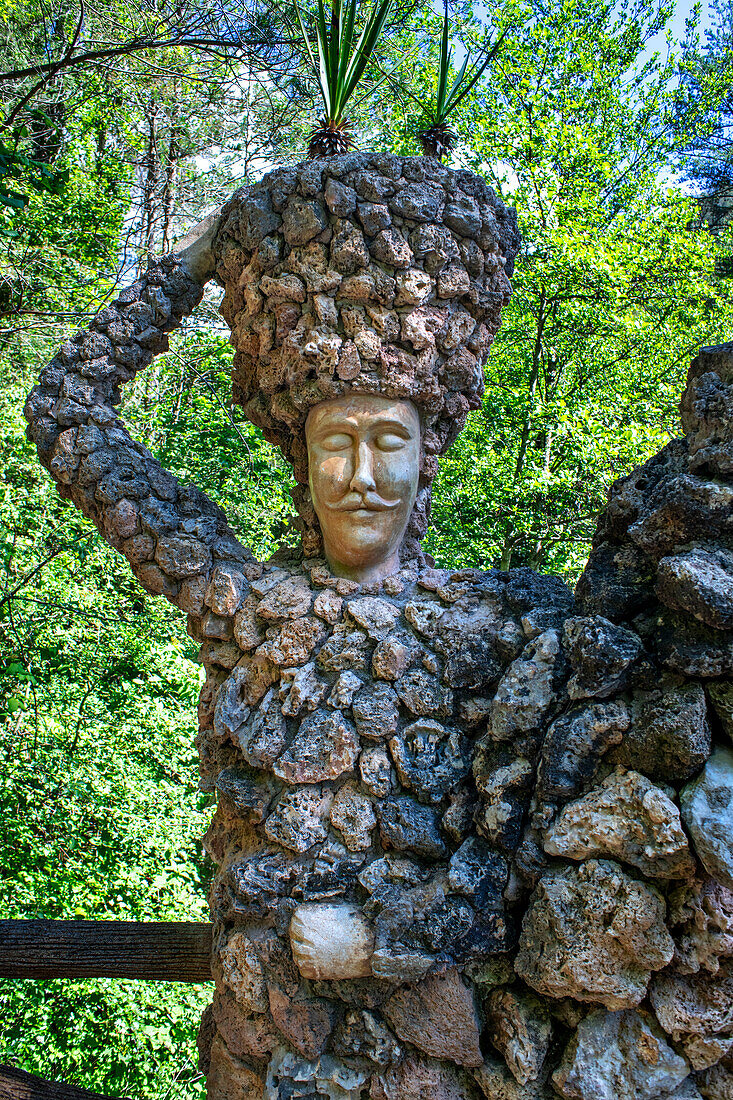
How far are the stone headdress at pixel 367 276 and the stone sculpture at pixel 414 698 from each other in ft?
0.03

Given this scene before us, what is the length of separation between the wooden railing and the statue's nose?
182 centimetres

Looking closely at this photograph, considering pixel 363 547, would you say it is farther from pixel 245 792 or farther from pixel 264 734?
pixel 245 792

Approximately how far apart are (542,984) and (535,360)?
19.8ft

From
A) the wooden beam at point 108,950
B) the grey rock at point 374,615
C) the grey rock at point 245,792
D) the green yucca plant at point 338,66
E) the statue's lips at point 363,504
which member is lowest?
the wooden beam at point 108,950

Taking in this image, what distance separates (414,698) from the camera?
2678mm

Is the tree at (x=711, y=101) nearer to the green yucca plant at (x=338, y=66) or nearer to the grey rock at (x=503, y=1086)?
the green yucca plant at (x=338, y=66)

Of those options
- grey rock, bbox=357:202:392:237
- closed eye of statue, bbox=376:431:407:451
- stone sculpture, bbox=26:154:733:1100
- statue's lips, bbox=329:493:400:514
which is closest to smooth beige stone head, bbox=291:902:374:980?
Answer: stone sculpture, bbox=26:154:733:1100

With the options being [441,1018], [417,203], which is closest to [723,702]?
[441,1018]

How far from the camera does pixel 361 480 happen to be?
2840 mm

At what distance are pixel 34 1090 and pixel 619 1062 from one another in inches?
82.6

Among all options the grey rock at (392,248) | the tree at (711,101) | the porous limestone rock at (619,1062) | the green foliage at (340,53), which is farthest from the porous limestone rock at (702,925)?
the tree at (711,101)

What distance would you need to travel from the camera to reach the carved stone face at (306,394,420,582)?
9.48 ft

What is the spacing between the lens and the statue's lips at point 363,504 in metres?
2.88

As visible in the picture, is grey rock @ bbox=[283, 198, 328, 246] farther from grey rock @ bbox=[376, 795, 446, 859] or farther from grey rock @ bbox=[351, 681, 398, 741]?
grey rock @ bbox=[376, 795, 446, 859]
